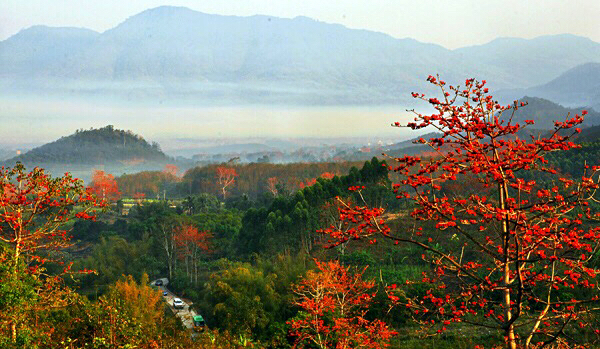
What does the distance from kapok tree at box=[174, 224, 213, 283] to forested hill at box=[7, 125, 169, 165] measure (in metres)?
134

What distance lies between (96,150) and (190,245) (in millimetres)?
141909

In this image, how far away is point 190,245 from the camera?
34.4 meters

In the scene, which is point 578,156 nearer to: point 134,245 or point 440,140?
point 134,245

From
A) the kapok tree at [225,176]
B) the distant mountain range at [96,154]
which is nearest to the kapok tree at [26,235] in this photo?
the kapok tree at [225,176]

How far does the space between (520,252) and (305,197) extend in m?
28.1

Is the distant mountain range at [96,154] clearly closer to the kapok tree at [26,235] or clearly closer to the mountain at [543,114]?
the mountain at [543,114]

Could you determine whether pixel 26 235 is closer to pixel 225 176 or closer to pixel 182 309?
pixel 182 309

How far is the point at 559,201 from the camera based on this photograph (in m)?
4.47

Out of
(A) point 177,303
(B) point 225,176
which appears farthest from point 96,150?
(A) point 177,303

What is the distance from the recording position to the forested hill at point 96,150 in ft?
525

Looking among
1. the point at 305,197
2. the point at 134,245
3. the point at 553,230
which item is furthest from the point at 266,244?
the point at 553,230

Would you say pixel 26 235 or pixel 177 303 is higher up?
pixel 26 235

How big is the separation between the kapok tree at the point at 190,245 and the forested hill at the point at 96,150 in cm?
13420

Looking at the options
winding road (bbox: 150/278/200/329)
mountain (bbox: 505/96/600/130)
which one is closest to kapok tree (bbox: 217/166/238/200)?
winding road (bbox: 150/278/200/329)
